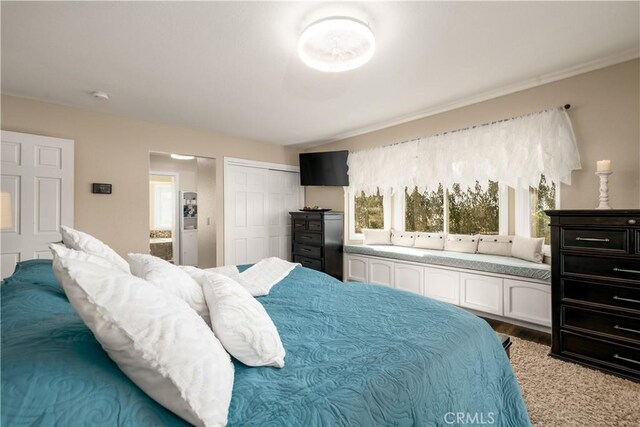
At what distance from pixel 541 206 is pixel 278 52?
3011 millimetres

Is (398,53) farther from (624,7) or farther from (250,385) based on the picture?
(250,385)

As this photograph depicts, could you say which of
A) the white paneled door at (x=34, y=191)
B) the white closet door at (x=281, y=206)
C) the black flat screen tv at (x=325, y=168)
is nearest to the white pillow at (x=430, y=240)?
the black flat screen tv at (x=325, y=168)

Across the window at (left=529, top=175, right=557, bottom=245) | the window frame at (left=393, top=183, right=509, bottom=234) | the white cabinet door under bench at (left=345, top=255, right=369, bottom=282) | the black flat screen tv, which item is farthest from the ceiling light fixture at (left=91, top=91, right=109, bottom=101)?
the window at (left=529, top=175, right=557, bottom=245)

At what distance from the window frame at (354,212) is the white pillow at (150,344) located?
3916 mm

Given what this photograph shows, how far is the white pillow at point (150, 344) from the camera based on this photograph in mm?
691

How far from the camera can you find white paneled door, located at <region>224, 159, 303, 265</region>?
463 cm

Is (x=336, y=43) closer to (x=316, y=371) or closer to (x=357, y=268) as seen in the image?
(x=316, y=371)

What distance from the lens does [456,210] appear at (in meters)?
3.76

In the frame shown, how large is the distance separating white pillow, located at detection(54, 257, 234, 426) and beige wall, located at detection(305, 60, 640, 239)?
335cm

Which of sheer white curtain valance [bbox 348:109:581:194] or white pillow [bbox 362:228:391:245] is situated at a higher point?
sheer white curtain valance [bbox 348:109:581:194]

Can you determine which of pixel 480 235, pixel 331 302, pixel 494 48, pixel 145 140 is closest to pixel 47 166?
pixel 145 140

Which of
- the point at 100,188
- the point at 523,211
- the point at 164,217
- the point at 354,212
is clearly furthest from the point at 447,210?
the point at 164,217

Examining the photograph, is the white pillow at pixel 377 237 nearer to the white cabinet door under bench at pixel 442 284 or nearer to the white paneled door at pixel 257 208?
the white cabinet door under bench at pixel 442 284

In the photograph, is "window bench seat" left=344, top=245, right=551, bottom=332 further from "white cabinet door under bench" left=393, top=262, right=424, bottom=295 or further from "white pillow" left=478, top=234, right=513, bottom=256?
"white pillow" left=478, top=234, right=513, bottom=256
